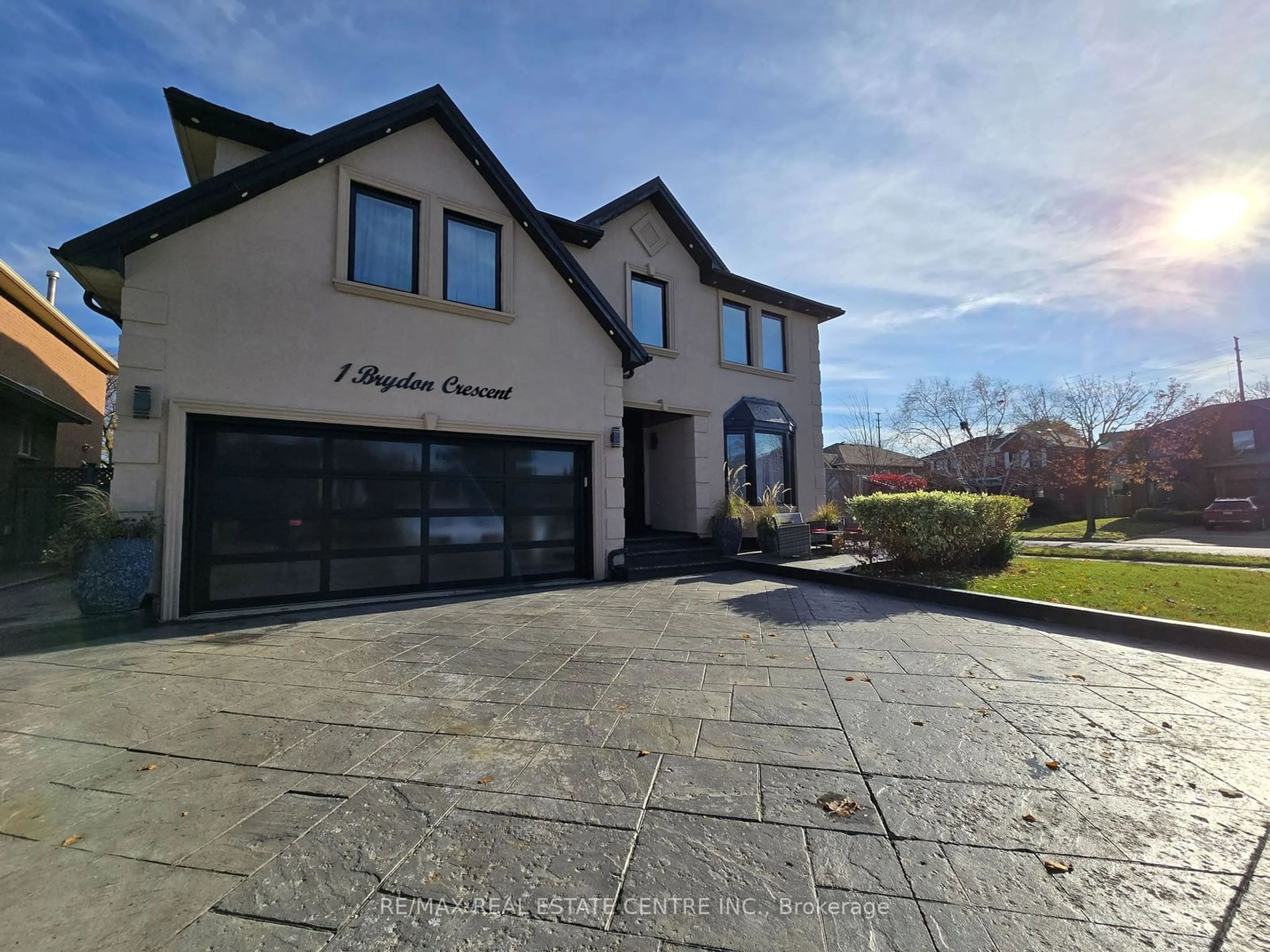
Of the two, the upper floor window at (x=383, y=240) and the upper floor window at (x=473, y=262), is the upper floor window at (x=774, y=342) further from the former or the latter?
the upper floor window at (x=383, y=240)

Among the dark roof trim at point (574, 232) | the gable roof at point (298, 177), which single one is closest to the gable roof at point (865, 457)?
the dark roof trim at point (574, 232)

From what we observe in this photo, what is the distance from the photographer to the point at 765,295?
1302 cm

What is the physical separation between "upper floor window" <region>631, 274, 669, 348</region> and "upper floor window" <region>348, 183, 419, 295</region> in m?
4.66

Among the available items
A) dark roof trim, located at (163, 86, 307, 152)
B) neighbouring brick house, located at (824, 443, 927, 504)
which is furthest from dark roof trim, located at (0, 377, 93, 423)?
neighbouring brick house, located at (824, 443, 927, 504)

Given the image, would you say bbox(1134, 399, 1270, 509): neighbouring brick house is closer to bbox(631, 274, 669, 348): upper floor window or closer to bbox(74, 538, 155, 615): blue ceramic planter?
bbox(631, 274, 669, 348): upper floor window

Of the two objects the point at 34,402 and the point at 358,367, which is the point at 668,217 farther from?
the point at 34,402

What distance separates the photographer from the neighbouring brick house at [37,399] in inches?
383

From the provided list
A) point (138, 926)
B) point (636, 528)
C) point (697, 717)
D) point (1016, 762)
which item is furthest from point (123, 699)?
point (636, 528)

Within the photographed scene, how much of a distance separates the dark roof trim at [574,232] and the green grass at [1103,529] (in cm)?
1779

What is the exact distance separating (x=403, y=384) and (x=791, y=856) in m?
7.08

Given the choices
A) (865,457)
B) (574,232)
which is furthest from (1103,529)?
(574,232)

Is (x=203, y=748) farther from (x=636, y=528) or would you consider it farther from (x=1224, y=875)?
(x=636, y=528)

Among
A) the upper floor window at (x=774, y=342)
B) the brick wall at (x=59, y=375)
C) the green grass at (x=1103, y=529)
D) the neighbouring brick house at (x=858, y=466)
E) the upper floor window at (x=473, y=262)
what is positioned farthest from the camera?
the neighbouring brick house at (x=858, y=466)

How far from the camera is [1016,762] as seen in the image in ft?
8.75
